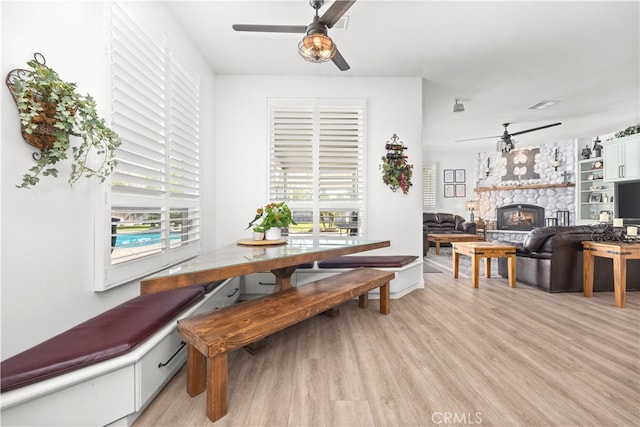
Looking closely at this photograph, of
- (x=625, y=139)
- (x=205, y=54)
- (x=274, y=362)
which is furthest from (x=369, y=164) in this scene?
(x=625, y=139)

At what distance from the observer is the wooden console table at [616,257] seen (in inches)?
113

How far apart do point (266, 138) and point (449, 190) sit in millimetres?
7092

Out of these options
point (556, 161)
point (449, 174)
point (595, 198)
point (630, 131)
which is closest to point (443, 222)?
point (449, 174)

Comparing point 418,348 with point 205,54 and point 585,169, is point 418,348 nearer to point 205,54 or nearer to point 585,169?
point 205,54

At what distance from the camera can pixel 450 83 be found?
386cm

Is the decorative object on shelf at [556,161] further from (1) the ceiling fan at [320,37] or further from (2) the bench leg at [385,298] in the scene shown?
(1) the ceiling fan at [320,37]

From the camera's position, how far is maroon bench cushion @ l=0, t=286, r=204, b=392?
103 centimetres

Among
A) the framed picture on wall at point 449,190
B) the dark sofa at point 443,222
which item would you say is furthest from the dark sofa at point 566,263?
the framed picture on wall at point 449,190

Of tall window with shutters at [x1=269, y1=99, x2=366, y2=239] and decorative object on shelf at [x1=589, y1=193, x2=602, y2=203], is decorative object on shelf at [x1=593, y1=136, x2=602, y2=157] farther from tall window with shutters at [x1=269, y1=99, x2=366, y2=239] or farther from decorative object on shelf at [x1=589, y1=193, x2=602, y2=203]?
tall window with shutters at [x1=269, y1=99, x2=366, y2=239]

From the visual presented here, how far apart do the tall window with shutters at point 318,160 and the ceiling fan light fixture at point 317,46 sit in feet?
5.18

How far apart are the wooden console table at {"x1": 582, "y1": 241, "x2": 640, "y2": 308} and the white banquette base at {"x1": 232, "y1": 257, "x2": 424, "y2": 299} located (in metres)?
2.02

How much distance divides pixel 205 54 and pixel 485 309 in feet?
14.3

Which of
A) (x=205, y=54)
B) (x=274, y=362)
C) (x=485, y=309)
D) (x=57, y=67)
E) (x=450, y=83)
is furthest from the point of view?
(x=450, y=83)

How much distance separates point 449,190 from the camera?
861 centimetres
